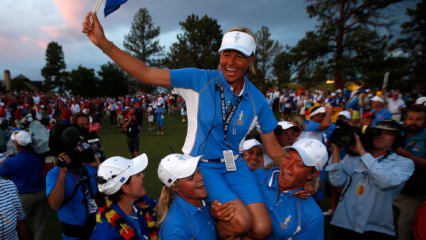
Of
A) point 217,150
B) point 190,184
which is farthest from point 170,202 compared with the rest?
point 217,150

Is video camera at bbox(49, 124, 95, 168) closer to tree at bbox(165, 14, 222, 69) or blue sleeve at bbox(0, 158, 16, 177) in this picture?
blue sleeve at bbox(0, 158, 16, 177)

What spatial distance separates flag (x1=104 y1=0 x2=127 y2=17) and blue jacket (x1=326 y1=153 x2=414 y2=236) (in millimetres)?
3423

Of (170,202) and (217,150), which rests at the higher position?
(217,150)

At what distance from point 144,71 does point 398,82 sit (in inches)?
1022

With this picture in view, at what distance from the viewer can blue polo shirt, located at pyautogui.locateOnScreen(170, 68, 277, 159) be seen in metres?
2.47

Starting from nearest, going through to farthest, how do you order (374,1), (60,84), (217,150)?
(217,150)
(374,1)
(60,84)

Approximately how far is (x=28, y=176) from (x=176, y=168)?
12.7 ft

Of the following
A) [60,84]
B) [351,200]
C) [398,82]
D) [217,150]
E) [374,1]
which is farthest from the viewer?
[60,84]

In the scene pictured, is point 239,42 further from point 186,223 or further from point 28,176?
point 28,176

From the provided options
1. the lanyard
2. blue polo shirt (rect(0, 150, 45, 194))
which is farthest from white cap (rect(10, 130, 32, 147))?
the lanyard

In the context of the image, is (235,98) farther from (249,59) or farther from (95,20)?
(95,20)

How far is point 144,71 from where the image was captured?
7.53 feet

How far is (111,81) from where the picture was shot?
190ft

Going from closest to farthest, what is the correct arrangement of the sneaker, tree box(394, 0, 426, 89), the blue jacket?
the blue jacket
the sneaker
tree box(394, 0, 426, 89)
